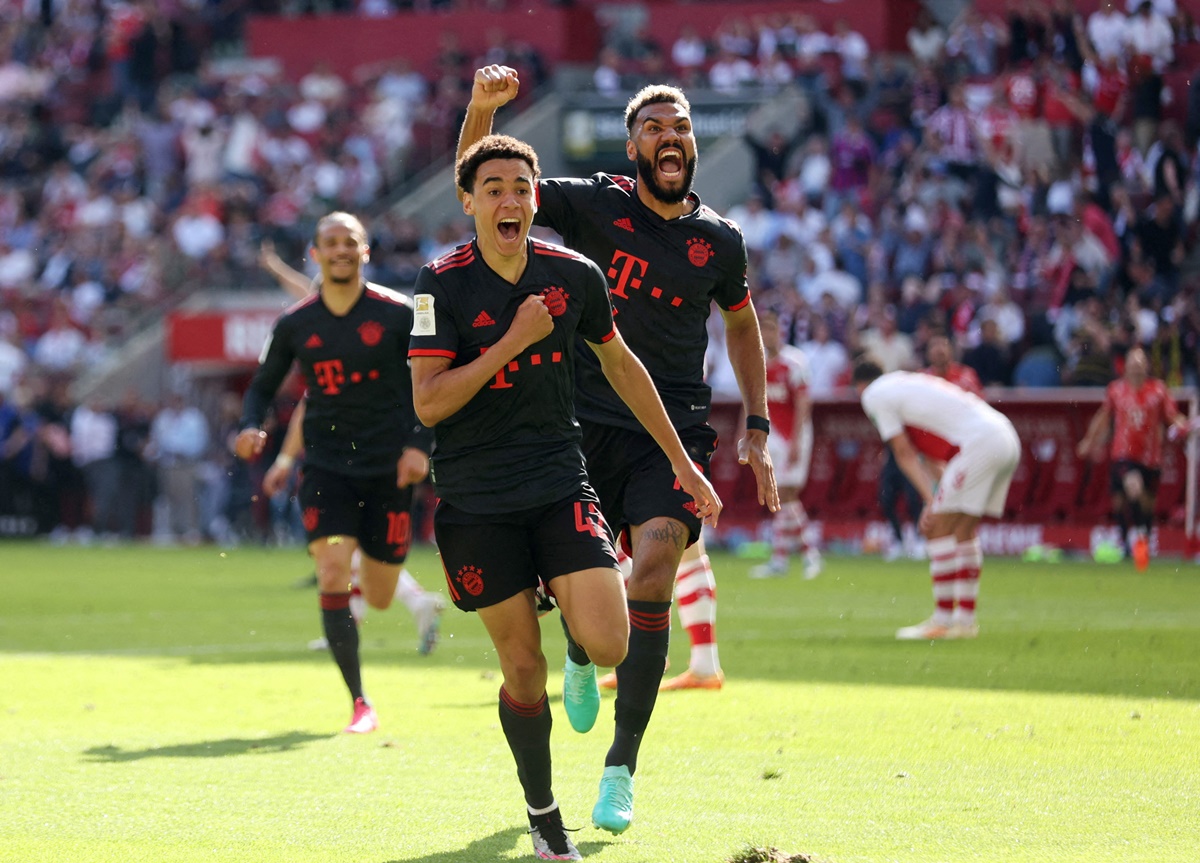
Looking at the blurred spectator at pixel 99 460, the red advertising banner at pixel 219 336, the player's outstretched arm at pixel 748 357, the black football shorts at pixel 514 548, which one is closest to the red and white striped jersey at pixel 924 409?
the player's outstretched arm at pixel 748 357

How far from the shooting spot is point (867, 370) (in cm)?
1460

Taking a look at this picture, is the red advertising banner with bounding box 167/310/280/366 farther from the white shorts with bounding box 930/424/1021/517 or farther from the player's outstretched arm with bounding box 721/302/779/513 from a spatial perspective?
the player's outstretched arm with bounding box 721/302/779/513

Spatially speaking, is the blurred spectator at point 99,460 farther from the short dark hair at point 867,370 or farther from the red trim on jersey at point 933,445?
the short dark hair at point 867,370

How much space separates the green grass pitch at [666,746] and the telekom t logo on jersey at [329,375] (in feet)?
5.61

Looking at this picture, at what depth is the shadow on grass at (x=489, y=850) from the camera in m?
5.95

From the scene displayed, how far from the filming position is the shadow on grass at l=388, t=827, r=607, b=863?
5.95 m

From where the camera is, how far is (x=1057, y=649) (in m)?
12.2

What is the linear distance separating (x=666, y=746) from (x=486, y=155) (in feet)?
10.7

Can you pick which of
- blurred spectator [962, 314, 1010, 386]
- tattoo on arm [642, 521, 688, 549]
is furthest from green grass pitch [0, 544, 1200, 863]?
blurred spectator [962, 314, 1010, 386]

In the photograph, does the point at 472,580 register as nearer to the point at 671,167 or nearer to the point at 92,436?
the point at 671,167

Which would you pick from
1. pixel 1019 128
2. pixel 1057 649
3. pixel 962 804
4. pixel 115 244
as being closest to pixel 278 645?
pixel 1057 649

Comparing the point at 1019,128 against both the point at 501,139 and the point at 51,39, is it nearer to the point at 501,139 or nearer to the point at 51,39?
the point at 501,139

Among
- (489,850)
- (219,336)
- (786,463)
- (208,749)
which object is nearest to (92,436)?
(219,336)

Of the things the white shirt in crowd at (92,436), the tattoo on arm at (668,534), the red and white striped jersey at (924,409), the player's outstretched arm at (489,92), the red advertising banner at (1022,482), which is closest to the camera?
the player's outstretched arm at (489,92)
